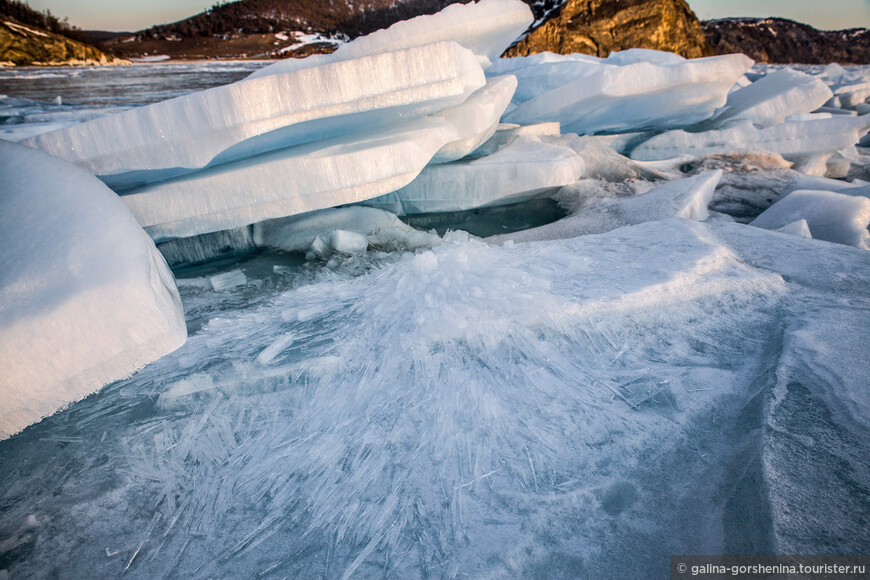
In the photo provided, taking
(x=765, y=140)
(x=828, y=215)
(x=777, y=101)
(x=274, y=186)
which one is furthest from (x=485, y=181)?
(x=777, y=101)

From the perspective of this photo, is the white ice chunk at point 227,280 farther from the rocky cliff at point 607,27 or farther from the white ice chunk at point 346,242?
the rocky cliff at point 607,27

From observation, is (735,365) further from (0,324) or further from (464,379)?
(0,324)

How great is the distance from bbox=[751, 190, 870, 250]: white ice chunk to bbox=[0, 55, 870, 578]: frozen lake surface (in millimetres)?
544

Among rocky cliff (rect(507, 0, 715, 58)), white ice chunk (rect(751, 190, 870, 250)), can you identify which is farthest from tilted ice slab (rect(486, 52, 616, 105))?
rocky cliff (rect(507, 0, 715, 58))

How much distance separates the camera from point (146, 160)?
5.17ft

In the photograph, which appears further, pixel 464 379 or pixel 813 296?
pixel 813 296

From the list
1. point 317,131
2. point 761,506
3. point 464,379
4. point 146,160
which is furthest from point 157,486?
point 317,131

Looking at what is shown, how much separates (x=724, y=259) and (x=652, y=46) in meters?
14.0

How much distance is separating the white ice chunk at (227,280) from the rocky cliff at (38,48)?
18.1 metres

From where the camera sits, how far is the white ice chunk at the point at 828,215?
1.80m

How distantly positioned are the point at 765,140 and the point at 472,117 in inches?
120

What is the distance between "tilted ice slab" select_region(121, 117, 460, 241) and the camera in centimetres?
167

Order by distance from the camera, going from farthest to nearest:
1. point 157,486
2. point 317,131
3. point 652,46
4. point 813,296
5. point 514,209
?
point 652,46, point 514,209, point 317,131, point 813,296, point 157,486

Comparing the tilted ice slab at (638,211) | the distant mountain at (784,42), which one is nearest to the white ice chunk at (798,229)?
the tilted ice slab at (638,211)
